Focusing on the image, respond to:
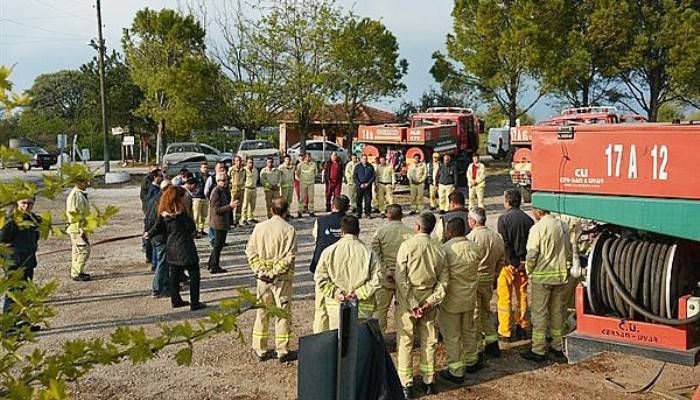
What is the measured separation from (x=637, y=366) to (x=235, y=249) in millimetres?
8536

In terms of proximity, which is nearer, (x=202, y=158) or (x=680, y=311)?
(x=680, y=311)

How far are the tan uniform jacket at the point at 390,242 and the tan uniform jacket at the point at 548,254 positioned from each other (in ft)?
4.29

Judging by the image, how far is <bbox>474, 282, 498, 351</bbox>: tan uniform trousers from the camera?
25.2 ft

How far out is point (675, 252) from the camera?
4793mm

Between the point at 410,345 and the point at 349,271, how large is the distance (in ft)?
3.02

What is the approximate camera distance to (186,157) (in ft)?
92.2

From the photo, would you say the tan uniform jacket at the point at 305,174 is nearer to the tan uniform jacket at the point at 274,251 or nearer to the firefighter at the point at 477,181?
the firefighter at the point at 477,181

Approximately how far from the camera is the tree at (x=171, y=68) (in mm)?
35031

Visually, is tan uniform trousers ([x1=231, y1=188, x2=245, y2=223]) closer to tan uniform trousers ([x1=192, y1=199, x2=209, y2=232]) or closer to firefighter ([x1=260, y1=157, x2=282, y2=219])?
firefighter ([x1=260, y1=157, x2=282, y2=219])

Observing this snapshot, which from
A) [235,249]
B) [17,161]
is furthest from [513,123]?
[17,161]

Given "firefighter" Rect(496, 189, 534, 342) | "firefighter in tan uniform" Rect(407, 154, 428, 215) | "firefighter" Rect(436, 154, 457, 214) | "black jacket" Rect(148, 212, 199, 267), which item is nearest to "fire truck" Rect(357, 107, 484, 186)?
"firefighter in tan uniform" Rect(407, 154, 428, 215)

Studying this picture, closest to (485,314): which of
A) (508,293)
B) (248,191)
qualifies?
(508,293)

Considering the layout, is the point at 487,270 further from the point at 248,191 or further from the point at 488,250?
the point at 248,191

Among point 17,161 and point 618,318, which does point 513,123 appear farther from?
point 17,161
